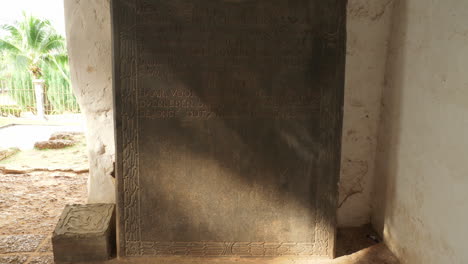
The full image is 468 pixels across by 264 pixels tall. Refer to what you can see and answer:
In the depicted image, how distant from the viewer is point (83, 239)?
227cm

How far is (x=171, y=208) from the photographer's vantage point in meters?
2.33

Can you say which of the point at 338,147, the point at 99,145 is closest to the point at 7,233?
the point at 99,145

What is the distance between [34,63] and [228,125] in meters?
14.3

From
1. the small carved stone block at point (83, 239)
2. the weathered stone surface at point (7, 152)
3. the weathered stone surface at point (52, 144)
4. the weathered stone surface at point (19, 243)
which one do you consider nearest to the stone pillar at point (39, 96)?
the weathered stone surface at point (52, 144)

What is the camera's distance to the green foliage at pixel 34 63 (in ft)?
42.9

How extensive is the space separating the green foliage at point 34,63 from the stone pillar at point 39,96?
0.75ft

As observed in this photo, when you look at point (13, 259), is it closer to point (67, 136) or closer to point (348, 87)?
point (348, 87)

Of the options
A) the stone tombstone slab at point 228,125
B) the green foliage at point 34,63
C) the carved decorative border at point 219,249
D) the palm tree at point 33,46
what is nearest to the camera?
the stone tombstone slab at point 228,125

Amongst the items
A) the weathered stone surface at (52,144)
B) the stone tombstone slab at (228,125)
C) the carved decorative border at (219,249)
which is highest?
the stone tombstone slab at (228,125)

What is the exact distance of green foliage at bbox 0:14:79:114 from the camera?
42.9 ft

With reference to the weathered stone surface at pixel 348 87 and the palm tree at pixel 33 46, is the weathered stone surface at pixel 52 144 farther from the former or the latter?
the palm tree at pixel 33 46

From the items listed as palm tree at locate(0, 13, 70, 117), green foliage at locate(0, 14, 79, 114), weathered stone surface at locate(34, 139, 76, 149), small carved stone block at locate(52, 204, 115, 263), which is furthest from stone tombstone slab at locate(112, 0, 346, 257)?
palm tree at locate(0, 13, 70, 117)

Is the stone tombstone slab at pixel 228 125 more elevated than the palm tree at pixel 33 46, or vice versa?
the palm tree at pixel 33 46

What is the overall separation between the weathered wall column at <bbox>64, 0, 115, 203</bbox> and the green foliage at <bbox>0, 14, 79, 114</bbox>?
11.5 meters
